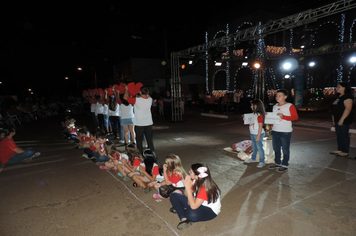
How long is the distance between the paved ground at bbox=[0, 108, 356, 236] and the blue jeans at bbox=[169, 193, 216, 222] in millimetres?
A: 138

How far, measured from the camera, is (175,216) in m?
3.06

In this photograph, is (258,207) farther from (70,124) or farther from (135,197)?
(70,124)

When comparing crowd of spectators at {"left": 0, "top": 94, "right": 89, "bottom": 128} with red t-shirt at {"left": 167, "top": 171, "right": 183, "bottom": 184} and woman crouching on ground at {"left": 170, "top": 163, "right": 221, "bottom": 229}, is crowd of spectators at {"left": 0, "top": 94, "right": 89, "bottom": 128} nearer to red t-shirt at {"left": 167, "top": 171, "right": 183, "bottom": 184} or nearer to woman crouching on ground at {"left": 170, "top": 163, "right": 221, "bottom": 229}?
red t-shirt at {"left": 167, "top": 171, "right": 183, "bottom": 184}

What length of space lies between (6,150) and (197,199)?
517 cm

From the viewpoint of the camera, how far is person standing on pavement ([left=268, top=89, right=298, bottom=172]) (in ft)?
13.9

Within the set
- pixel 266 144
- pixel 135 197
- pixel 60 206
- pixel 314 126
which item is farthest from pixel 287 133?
pixel 314 126

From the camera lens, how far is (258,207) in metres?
3.23

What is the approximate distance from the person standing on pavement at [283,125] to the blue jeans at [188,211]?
2.46 metres

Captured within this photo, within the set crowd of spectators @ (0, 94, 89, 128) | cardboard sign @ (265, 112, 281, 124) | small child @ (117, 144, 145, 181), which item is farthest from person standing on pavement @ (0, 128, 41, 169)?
crowd of spectators @ (0, 94, 89, 128)

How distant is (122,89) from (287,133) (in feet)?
14.1

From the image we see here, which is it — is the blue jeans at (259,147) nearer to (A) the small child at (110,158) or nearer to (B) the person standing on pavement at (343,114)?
(B) the person standing on pavement at (343,114)

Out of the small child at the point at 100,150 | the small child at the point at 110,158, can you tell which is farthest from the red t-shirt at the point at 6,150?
the small child at the point at 110,158

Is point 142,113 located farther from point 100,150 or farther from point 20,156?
point 20,156

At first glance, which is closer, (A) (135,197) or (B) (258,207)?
(B) (258,207)
